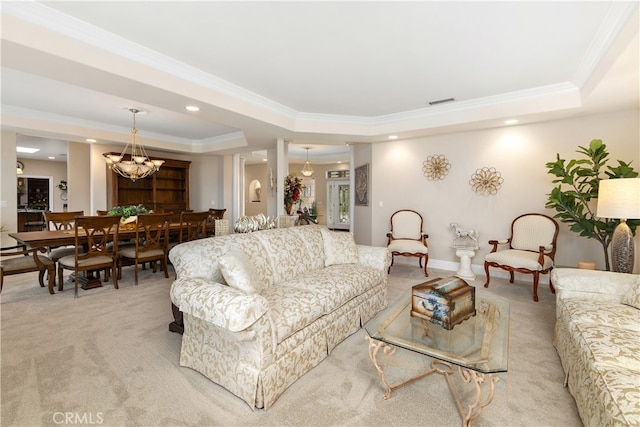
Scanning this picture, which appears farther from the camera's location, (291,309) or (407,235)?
(407,235)

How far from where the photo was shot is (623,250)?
271 centimetres

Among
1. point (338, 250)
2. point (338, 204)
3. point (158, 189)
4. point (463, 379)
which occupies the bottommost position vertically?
point (463, 379)

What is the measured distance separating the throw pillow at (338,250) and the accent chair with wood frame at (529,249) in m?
2.09

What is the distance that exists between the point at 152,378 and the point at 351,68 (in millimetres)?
3263

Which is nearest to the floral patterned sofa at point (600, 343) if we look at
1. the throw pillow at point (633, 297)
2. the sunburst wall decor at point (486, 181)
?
the throw pillow at point (633, 297)

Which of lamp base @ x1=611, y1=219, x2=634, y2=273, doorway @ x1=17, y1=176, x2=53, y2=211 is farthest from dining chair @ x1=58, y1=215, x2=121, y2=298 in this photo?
doorway @ x1=17, y1=176, x2=53, y2=211

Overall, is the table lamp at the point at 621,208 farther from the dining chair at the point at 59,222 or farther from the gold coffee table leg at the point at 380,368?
the dining chair at the point at 59,222

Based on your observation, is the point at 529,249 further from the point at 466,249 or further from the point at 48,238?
the point at 48,238

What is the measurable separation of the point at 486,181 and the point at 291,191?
3219 mm

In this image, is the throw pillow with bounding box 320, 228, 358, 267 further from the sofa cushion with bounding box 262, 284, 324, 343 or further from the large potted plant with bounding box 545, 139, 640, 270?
the large potted plant with bounding box 545, 139, 640, 270

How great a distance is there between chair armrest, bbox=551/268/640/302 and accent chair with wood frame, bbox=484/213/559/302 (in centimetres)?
131

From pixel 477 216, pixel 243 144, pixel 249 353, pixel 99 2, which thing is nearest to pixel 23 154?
pixel 243 144

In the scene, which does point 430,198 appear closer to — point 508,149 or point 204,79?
point 508,149

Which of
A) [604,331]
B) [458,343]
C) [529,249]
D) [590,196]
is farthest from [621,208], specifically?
[458,343]
